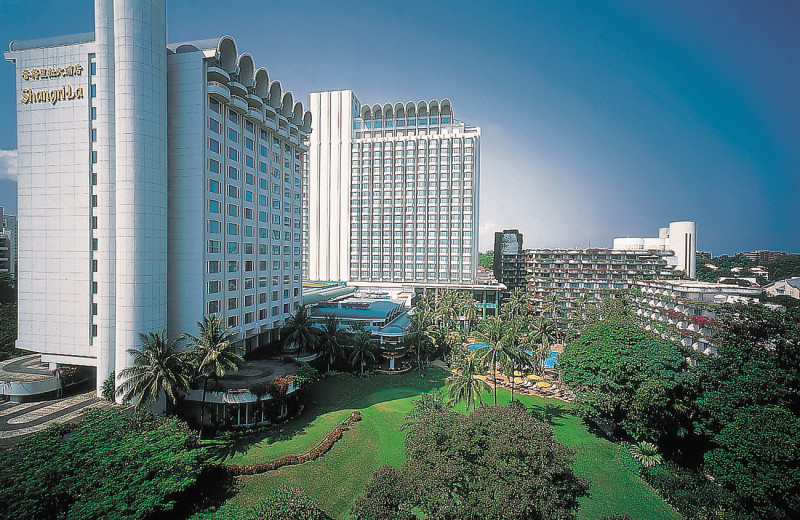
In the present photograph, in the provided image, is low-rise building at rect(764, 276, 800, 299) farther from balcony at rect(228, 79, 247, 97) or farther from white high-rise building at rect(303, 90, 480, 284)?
balcony at rect(228, 79, 247, 97)

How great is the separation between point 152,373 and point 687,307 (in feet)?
218

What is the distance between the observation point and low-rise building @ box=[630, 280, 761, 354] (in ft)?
164

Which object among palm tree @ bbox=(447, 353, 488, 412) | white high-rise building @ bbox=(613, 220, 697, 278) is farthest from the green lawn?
white high-rise building @ bbox=(613, 220, 697, 278)

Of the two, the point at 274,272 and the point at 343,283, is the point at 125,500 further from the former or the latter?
the point at 343,283

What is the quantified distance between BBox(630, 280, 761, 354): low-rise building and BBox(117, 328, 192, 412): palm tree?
57.4 meters

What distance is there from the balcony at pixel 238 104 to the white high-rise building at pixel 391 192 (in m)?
59.6

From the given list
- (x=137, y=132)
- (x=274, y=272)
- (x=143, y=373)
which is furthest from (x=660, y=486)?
(x=137, y=132)

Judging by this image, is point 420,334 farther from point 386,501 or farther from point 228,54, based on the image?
point 228,54

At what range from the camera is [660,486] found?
1262 inches

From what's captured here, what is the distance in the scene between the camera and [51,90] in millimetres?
41562

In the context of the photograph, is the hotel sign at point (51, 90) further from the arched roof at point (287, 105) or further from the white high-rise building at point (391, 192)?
the white high-rise building at point (391, 192)

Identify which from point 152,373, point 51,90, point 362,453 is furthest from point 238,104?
point 362,453

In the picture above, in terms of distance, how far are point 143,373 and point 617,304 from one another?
66.8m

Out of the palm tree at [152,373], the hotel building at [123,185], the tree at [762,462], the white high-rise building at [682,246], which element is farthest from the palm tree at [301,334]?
the white high-rise building at [682,246]
